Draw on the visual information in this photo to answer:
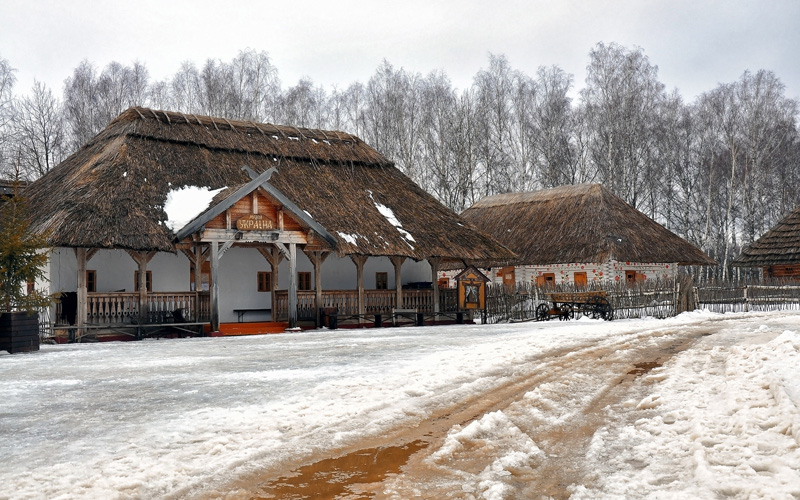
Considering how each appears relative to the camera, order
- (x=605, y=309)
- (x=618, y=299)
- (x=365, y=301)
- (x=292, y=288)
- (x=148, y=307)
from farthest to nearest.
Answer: (x=618, y=299) → (x=605, y=309) → (x=365, y=301) → (x=292, y=288) → (x=148, y=307)

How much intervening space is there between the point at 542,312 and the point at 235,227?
1181 centimetres

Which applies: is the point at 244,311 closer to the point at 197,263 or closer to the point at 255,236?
the point at 197,263

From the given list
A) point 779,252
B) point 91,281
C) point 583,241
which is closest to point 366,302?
point 91,281

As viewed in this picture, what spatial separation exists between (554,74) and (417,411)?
141 ft

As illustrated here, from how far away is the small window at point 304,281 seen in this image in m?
26.8

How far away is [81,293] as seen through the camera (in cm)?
2034


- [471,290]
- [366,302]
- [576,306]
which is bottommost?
[576,306]

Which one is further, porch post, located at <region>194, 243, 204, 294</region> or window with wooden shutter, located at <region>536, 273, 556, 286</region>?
window with wooden shutter, located at <region>536, 273, 556, 286</region>

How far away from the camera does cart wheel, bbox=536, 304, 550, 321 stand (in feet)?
90.5

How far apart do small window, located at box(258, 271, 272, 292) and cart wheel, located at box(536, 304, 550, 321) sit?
9.78m

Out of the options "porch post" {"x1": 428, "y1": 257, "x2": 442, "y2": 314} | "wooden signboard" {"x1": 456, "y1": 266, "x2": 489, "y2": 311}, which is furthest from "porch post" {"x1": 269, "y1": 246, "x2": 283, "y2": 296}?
"wooden signboard" {"x1": 456, "y1": 266, "x2": 489, "y2": 311}

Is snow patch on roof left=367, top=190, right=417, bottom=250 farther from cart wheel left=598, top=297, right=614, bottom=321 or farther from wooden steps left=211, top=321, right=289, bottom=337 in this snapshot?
cart wheel left=598, top=297, right=614, bottom=321

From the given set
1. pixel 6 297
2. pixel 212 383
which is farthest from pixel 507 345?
pixel 6 297

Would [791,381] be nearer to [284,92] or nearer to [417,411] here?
[417,411]
